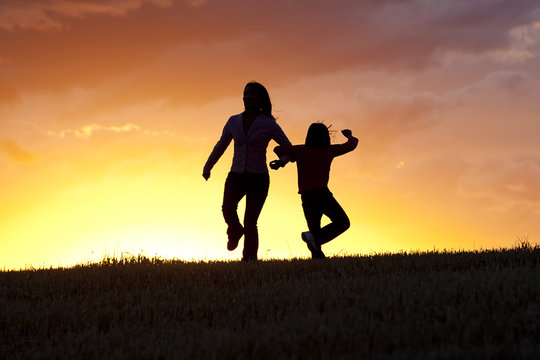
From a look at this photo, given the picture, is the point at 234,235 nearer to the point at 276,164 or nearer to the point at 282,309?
the point at 276,164

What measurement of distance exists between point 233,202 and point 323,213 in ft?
5.29

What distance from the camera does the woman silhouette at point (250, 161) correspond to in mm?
9859

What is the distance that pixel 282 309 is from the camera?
723cm

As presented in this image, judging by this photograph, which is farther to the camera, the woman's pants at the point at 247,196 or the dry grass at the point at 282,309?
the woman's pants at the point at 247,196

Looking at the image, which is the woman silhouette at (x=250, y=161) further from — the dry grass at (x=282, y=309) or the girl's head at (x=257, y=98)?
the dry grass at (x=282, y=309)

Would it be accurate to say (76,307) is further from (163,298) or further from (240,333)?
(240,333)

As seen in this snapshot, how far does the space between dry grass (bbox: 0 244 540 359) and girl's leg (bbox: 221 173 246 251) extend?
0.57 meters

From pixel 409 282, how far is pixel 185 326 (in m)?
3.07

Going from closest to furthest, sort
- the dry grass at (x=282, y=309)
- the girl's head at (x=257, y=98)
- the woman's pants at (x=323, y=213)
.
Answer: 1. the dry grass at (x=282, y=309)
2. the girl's head at (x=257, y=98)
3. the woman's pants at (x=323, y=213)

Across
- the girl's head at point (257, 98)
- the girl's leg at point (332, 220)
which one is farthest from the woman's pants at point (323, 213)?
the girl's head at point (257, 98)

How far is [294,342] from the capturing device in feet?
19.6

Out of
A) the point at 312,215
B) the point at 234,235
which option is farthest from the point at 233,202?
the point at 312,215

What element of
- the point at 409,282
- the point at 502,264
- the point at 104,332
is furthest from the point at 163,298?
the point at 502,264

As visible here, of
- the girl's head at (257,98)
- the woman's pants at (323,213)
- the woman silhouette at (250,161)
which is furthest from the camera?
the woman's pants at (323,213)
